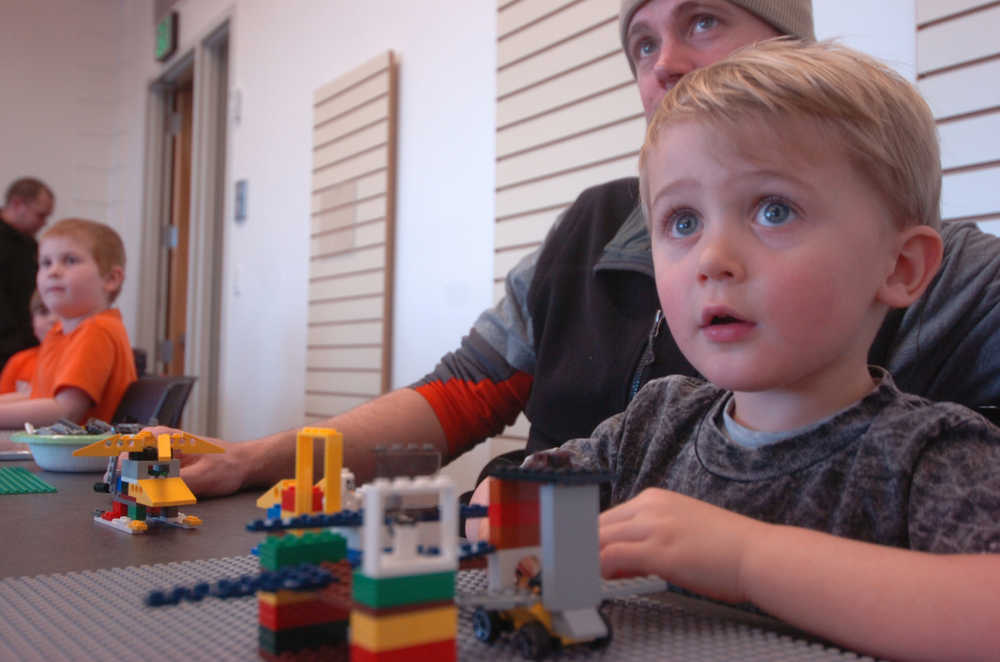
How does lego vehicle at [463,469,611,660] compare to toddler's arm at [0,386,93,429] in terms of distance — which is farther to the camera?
toddler's arm at [0,386,93,429]

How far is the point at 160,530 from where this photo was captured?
875 mm

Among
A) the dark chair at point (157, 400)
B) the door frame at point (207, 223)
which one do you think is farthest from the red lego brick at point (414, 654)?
the door frame at point (207, 223)

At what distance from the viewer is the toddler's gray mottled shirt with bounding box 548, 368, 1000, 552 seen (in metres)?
0.58

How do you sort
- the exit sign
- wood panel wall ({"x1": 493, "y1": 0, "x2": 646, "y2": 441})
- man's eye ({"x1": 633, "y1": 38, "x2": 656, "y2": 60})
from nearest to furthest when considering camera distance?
man's eye ({"x1": 633, "y1": 38, "x2": 656, "y2": 60}), wood panel wall ({"x1": 493, "y1": 0, "x2": 646, "y2": 441}), the exit sign

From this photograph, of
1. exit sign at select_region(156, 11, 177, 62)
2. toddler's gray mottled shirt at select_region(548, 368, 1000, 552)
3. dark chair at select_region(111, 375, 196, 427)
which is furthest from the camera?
exit sign at select_region(156, 11, 177, 62)

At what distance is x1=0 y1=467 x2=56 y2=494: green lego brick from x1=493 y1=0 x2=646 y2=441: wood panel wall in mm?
1223

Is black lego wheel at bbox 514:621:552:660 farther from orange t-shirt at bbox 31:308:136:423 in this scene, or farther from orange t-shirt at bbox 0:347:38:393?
orange t-shirt at bbox 0:347:38:393

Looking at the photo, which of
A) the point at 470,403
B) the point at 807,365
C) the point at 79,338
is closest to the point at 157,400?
the point at 79,338

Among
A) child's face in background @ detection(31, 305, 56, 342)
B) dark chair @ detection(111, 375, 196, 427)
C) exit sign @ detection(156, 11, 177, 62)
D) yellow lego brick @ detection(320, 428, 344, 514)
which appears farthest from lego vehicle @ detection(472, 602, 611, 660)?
exit sign @ detection(156, 11, 177, 62)

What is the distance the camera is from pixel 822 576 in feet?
1.66

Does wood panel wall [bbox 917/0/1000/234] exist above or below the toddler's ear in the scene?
above

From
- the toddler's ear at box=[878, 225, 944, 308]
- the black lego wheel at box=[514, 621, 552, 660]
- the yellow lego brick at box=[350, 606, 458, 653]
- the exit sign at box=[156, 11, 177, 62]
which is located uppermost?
the exit sign at box=[156, 11, 177, 62]

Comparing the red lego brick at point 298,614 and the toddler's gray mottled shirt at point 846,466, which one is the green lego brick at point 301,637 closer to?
the red lego brick at point 298,614

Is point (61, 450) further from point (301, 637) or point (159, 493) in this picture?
point (301, 637)
